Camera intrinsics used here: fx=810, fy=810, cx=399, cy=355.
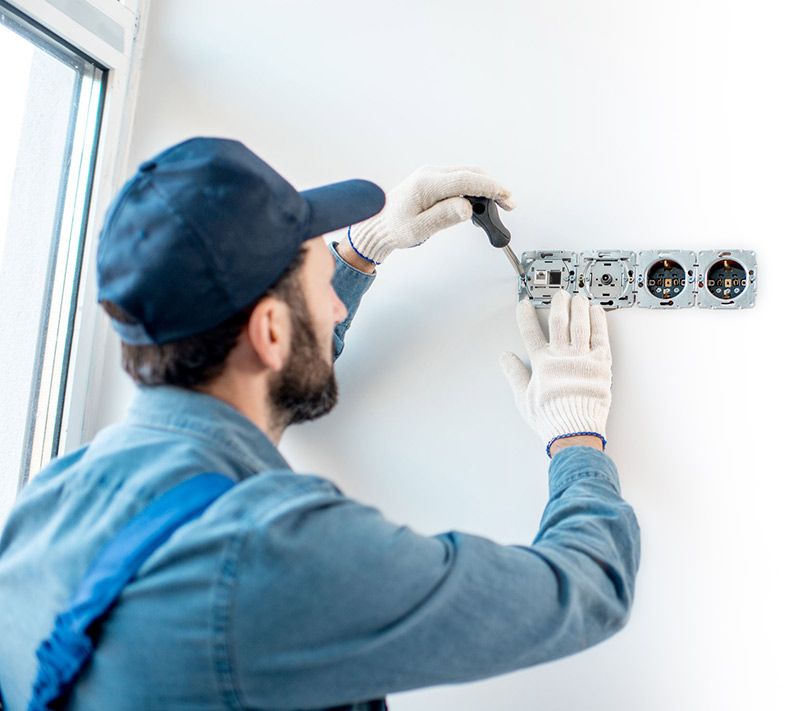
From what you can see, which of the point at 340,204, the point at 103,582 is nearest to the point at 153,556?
the point at 103,582

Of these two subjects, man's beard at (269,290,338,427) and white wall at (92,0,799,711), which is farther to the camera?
white wall at (92,0,799,711)

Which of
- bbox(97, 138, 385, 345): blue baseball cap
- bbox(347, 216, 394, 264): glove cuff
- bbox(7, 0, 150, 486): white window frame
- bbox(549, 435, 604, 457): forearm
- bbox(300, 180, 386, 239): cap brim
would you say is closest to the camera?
bbox(97, 138, 385, 345): blue baseball cap

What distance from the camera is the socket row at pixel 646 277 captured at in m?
1.14

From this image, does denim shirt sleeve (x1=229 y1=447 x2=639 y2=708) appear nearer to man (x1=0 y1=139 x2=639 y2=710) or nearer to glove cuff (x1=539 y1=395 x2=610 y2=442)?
man (x1=0 y1=139 x2=639 y2=710)

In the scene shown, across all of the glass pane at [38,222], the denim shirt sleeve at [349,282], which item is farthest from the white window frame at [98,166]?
the denim shirt sleeve at [349,282]

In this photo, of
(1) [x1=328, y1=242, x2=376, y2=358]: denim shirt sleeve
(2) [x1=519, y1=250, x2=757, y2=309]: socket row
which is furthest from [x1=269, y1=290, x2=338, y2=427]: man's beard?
(2) [x1=519, y1=250, x2=757, y2=309]: socket row

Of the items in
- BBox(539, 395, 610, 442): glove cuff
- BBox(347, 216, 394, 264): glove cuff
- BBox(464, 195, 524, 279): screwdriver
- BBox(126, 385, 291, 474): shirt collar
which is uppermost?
BBox(464, 195, 524, 279): screwdriver

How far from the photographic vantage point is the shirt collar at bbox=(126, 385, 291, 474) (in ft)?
2.60

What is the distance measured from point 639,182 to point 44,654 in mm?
963

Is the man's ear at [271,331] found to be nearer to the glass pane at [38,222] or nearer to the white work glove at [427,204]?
the white work glove at [427,204]

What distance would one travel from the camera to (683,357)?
1150 millimetres

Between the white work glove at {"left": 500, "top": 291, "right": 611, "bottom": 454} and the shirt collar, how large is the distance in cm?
43

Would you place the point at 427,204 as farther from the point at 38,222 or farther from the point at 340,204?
the point at 38,222

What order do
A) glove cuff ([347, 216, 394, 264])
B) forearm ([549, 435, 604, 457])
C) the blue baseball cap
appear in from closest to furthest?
the blue baseball cap → forearm ([549, 435, 604, 457]) → glove cuff ([347, 216, 394, 264])
